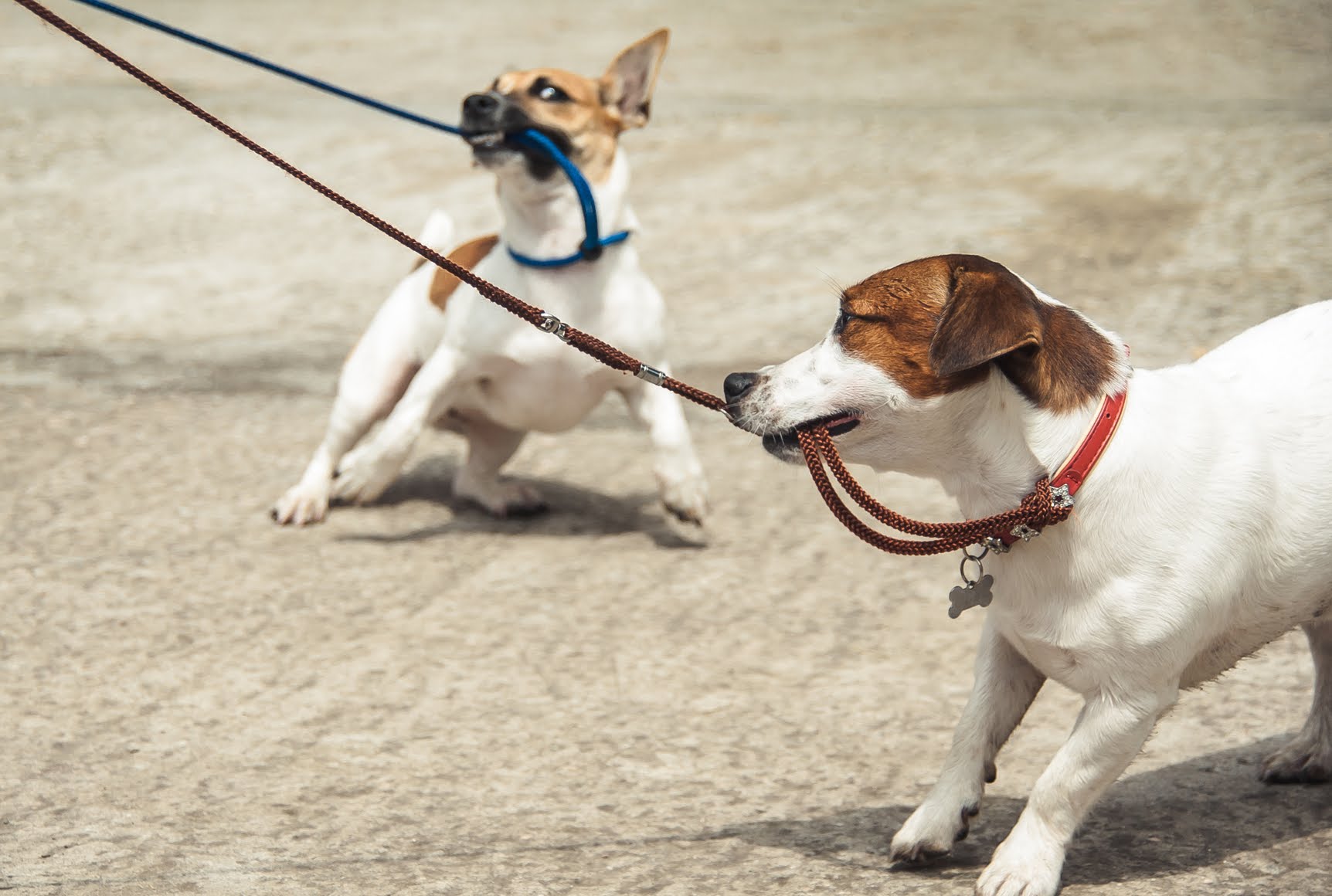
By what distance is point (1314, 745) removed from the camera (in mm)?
Result: 3168

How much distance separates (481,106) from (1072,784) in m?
2.87

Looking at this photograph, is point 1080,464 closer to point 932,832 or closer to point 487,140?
point 932,832

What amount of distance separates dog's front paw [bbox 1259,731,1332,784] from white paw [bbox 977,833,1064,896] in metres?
0.73

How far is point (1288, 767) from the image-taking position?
3178mm

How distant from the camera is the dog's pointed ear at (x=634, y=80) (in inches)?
198

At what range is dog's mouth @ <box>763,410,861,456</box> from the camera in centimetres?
271

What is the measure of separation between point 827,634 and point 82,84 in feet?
26.6

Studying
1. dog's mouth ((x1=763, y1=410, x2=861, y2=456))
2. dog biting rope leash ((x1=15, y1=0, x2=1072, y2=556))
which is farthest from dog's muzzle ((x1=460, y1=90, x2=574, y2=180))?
dog's mouth ((x1=763, y1=410, x2=861, y2=456))

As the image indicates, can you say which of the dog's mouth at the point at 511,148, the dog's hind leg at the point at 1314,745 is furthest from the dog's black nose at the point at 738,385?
the dog's mouth at the point at 511,148

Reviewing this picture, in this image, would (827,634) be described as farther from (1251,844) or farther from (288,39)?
(288,39)

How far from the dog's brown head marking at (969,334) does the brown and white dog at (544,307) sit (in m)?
2.05

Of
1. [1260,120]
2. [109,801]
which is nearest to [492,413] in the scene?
[109,801]

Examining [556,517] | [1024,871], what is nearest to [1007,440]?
[1024,871]

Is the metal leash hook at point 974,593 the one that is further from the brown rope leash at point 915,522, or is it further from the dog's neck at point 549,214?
the dog's neck at point 549,214
